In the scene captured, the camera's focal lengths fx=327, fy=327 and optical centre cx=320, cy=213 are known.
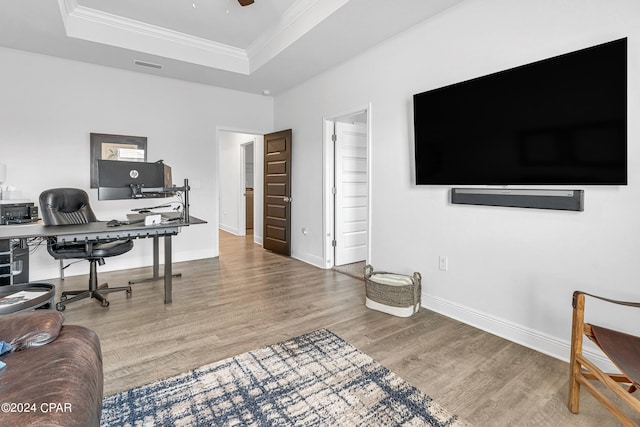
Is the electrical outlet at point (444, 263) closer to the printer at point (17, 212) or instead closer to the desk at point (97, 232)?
the desk at point (97, 232)

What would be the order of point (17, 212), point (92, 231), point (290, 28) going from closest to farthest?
point (92, 231), point (17, 212), point (290, 28)

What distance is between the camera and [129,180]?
2988 millimetres

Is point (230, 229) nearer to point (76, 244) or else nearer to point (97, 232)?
point (76, 244)

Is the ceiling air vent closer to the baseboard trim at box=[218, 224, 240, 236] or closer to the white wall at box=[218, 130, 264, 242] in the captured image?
the white wall at box=[218, 130, 264, 242]

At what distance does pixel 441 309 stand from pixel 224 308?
200 cm

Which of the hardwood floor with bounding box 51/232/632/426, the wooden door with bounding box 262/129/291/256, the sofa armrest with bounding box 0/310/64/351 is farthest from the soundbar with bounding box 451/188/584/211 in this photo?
the wooden door with bounding box 262/129/291/256

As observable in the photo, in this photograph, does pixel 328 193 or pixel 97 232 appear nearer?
pixel 97 232

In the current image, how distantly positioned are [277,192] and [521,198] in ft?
12.2

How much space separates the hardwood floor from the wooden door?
→ 1.41m

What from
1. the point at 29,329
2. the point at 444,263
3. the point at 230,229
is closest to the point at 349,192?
the point at 444,263

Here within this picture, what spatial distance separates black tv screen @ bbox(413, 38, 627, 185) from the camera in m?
1.89

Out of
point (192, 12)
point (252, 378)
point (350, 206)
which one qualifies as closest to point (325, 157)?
point (350, 206)

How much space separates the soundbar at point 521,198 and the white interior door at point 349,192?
6.39ft

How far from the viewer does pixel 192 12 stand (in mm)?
3430
